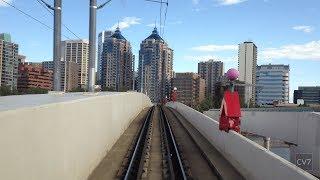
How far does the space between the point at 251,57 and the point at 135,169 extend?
155351 mm

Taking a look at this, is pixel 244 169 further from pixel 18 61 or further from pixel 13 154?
pixel 18 61

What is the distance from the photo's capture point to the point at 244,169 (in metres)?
13.8

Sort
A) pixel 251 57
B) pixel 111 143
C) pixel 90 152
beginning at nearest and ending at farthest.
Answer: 1. pixel 90 152
2. pixel 111 143
3. pixel 251 57

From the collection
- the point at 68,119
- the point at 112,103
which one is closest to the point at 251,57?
the point at 112,103

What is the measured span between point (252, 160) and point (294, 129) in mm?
5670

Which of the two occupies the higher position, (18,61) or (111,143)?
(18,61)

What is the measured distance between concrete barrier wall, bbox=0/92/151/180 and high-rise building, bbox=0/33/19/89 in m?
55.3

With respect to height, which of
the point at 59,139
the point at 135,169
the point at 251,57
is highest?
the point at 251,57

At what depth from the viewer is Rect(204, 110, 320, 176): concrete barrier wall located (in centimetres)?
1501

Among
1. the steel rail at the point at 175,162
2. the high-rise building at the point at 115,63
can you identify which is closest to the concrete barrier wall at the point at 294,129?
the steel rail at the point at 175,162

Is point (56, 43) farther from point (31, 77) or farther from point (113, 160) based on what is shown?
point (31, 77)

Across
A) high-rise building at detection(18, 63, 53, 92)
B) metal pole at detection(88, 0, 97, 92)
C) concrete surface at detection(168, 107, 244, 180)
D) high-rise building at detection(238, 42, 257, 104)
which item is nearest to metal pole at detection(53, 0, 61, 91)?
metal pole at detection(88, 0, 97, 92)

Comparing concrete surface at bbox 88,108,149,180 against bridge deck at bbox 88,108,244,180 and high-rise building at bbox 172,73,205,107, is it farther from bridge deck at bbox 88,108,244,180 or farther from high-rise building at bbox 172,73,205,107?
high-rise building at bbox 172,73,205,107

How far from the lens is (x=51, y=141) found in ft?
28.0
